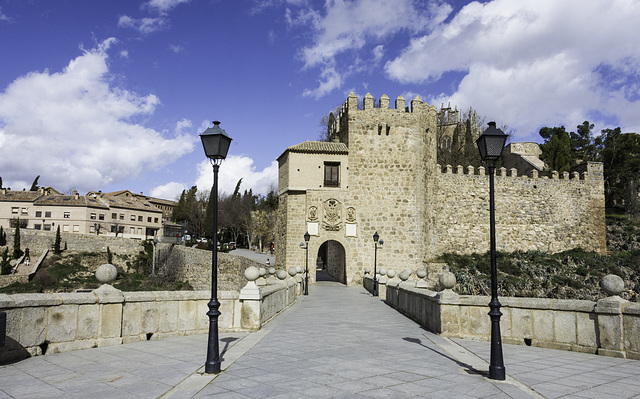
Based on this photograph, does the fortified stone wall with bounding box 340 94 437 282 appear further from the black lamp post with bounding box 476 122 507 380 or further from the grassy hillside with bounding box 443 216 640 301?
the black lamp post with bounding box 476 122 507 380

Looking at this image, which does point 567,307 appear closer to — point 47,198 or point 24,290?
point 24,290

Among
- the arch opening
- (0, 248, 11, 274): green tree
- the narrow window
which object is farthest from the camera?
(0, 248, 11, 274): green tree

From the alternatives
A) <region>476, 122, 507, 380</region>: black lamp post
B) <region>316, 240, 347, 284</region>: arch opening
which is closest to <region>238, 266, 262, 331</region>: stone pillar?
<region>476, 122, 507, 380</region>: black lamp post

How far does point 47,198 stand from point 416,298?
5948 cm

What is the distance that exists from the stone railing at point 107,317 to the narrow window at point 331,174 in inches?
653

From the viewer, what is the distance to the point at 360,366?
587 centimetres

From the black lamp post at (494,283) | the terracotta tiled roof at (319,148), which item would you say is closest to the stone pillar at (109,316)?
the black lamp post at (494,283)

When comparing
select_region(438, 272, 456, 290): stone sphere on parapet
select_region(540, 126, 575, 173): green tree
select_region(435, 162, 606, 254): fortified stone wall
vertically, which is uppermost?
select_region(540, 126, 575, 173): green tree

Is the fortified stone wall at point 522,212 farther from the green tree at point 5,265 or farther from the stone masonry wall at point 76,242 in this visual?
the green tree at point 5,265

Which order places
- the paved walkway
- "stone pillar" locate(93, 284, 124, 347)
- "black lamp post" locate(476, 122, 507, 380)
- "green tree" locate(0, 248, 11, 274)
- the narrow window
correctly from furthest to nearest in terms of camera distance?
"green tree" locate(0, 248, 11, 274), the narrow window, "stone pillar" locate(93, 284, 124, 347), "black lamp post" locate(476, 122, 507, 380), the paved walkway

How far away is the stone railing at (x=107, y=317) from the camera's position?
244 inches

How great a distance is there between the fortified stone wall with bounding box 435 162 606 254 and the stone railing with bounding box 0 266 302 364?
22243 millimetres

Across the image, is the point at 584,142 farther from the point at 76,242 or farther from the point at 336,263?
the point at 76,242

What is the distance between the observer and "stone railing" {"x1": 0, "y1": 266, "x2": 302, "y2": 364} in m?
6.20
